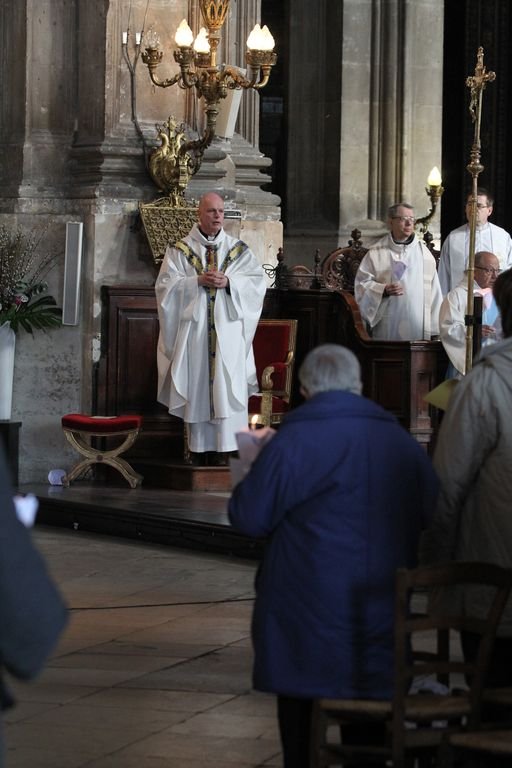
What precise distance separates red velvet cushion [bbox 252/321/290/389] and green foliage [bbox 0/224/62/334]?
139 cm

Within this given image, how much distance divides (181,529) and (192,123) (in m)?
3.55

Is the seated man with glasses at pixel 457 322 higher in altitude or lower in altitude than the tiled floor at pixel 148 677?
higher

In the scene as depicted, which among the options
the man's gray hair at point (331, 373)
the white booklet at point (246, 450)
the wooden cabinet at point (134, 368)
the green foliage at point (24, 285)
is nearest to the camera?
the man's gray hair at point (331, 373)

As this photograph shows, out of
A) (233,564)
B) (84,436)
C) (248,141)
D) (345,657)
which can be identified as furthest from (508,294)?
(248,141)

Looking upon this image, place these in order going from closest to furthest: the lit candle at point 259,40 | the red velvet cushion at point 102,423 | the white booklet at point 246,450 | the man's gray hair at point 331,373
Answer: the man's gray hair at point 331,373
the white booklet at point 246,450
the lit candle at point 259,40
the red velvet cushion at point 102,423

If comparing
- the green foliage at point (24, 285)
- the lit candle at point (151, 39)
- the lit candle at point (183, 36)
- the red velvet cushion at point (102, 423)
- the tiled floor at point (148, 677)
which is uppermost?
the lit candle at point (151, 39)

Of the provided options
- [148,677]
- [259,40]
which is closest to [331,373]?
[148,677]

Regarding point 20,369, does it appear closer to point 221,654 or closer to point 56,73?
point 56,73

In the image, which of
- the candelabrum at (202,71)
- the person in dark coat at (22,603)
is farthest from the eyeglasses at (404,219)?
the person in dark coat at (22,603)

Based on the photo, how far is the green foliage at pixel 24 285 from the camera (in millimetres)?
11805

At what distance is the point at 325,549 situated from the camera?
4.41 m

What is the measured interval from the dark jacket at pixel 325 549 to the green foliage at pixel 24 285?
298 inches

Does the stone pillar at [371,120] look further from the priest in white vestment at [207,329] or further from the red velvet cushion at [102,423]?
the red velvet cushion at [102,423]

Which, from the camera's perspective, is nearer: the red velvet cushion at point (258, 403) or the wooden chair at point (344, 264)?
the red velvet cushion at point (258, 403)
